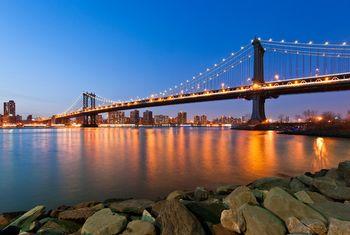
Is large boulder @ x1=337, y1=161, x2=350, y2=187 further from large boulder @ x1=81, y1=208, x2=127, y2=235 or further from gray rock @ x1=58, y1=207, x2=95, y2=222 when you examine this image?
gray rock @ x1=58, y1=207, x2=95, y2=222

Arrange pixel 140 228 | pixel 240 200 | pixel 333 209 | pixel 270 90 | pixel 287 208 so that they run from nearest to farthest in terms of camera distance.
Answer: pixel 140 228 → pixel 287 208 → pixel 333 209 → pixel 240 200 → pixel 270 90

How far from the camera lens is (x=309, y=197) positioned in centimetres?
576

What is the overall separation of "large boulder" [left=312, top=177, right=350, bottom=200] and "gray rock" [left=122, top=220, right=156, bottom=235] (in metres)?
3.82

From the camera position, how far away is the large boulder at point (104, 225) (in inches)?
176

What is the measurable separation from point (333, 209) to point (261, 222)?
1.54 meters

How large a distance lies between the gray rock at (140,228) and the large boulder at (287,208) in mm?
1865

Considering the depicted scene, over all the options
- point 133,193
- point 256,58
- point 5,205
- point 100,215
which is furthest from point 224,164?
point 256,58

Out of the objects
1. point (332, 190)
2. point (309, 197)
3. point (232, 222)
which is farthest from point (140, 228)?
point (332, 190)

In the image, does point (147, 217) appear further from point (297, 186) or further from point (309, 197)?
point (297, 186)

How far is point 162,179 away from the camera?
37.8 ft

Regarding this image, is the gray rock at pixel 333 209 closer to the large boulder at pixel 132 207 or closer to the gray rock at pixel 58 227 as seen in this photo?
the large boulder at pixel 132 207

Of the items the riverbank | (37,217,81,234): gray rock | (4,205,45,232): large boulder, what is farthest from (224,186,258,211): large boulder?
the riverbank

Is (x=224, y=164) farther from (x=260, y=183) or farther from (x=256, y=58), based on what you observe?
(x=256, y=58)

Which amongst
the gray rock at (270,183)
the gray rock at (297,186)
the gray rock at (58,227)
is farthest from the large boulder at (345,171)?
the gray rock at (58,227)
